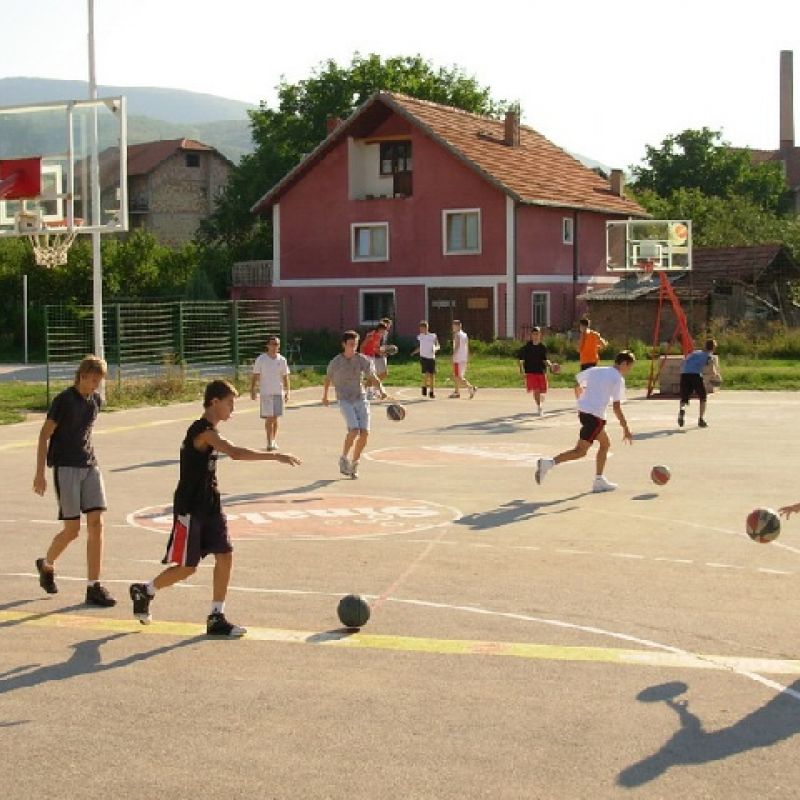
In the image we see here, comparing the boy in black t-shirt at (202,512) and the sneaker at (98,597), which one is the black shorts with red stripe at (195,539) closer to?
the boy in black t-shirt at (202,512)

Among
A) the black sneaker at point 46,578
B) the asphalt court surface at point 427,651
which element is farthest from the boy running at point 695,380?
the black sneaker at point 46,578

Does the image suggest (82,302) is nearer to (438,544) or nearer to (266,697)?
(438,544)

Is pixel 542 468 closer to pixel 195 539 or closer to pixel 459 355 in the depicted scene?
pixel 195 539

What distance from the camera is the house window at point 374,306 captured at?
51.2 metres

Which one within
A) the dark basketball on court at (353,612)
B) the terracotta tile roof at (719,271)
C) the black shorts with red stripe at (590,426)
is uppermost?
the terracotta tile roof at (719,271)

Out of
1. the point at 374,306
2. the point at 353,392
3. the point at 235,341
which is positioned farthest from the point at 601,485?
the point at 374,306

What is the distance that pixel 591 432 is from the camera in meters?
16.6

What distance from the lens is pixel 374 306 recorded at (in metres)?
51.6

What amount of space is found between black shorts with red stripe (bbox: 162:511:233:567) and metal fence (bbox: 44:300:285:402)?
72.1ft

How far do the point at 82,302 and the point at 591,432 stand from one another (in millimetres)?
37413

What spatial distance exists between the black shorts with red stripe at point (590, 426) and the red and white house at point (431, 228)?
3144 centimetres

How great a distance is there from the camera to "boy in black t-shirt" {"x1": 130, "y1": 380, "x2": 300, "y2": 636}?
31.9 feet

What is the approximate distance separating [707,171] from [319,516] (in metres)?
76.0

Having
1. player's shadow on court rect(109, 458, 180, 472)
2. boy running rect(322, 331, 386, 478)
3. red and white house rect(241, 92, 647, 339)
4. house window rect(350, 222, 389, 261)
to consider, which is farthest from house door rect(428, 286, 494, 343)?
boy running rect(322, 331, 386, 478)
